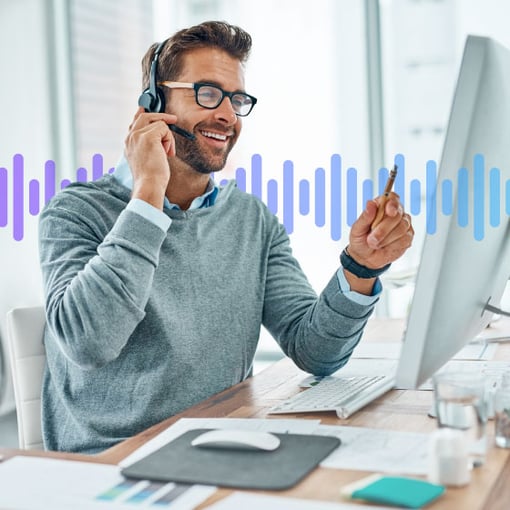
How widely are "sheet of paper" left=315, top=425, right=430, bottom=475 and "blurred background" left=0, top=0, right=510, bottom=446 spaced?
2187 millimetres

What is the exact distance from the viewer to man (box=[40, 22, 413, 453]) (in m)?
1.22

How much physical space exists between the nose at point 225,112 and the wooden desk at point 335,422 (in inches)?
20.5

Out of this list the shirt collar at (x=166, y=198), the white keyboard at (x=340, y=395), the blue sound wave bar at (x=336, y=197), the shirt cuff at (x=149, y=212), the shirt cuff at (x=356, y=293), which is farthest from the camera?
the blue sound wave bar at (x=336, y=197)

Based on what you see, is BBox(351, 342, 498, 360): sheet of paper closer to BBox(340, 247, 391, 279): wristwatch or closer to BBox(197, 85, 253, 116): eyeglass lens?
BBox(340, 247, 391, 279): wristwatch

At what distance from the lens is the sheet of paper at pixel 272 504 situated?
75cm

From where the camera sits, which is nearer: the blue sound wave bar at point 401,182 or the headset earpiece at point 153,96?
the headset earpiece at point 153,96

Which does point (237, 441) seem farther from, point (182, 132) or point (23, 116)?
point (23, 116)

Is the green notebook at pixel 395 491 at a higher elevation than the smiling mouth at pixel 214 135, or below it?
below

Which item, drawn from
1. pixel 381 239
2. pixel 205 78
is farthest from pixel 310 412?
pixel 205 78

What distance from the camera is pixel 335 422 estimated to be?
1.08 m

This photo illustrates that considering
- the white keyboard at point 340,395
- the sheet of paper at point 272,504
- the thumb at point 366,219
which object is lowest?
the white keyboard at point 340,395

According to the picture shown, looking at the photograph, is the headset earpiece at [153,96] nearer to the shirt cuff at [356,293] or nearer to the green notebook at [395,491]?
the shirt cuff at [356,293]

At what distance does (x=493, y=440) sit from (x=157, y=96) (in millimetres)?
1013

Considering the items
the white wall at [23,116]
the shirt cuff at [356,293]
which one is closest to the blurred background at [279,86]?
the white wall at [23,116]
